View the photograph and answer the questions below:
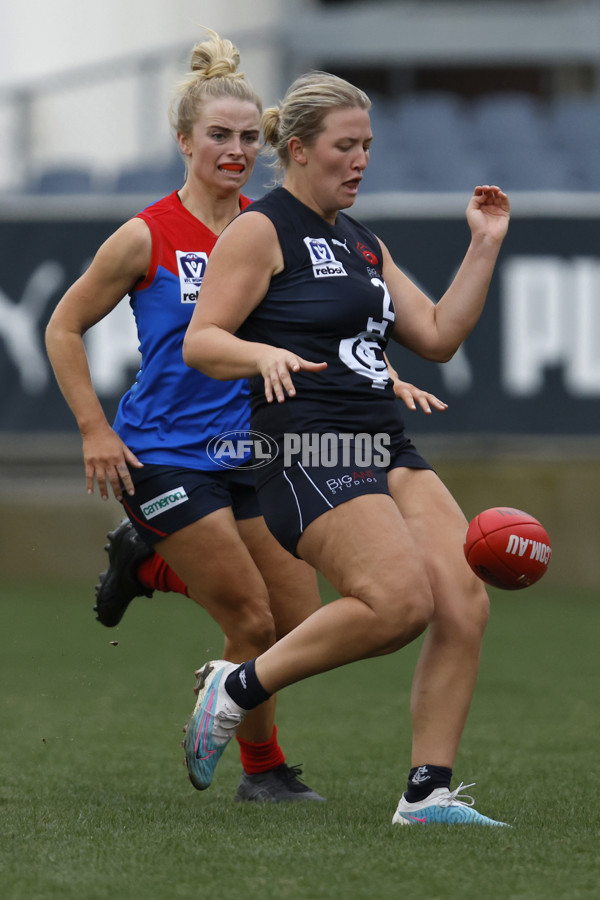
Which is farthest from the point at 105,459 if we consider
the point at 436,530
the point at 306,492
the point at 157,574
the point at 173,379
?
the point at 436,530

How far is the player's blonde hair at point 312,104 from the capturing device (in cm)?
409

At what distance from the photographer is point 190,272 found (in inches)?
184

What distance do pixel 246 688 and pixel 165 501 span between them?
737 millimetres

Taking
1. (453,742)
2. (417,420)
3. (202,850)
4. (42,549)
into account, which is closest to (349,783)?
(453,742)

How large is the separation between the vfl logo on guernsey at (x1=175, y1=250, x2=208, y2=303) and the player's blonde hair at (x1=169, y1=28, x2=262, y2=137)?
1.46 feet

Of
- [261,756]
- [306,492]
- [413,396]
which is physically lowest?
[261,756]

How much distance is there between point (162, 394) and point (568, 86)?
12301mm

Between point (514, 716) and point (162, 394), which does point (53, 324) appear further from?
point (514, 716)

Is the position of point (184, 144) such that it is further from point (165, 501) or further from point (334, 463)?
point (334, 463)

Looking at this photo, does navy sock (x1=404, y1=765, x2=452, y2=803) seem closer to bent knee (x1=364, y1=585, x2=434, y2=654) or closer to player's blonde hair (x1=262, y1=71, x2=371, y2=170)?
bent knee (x1=364, y1=585, x2=434, y2=654)

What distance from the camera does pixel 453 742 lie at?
163 inches

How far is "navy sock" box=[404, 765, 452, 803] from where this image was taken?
4082 mm

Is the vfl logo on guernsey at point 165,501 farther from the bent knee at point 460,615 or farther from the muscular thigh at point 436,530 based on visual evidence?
the bent knee at point 460,615

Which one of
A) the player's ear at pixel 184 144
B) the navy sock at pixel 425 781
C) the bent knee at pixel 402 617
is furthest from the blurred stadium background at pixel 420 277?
the navy sock at pixel 425 781
